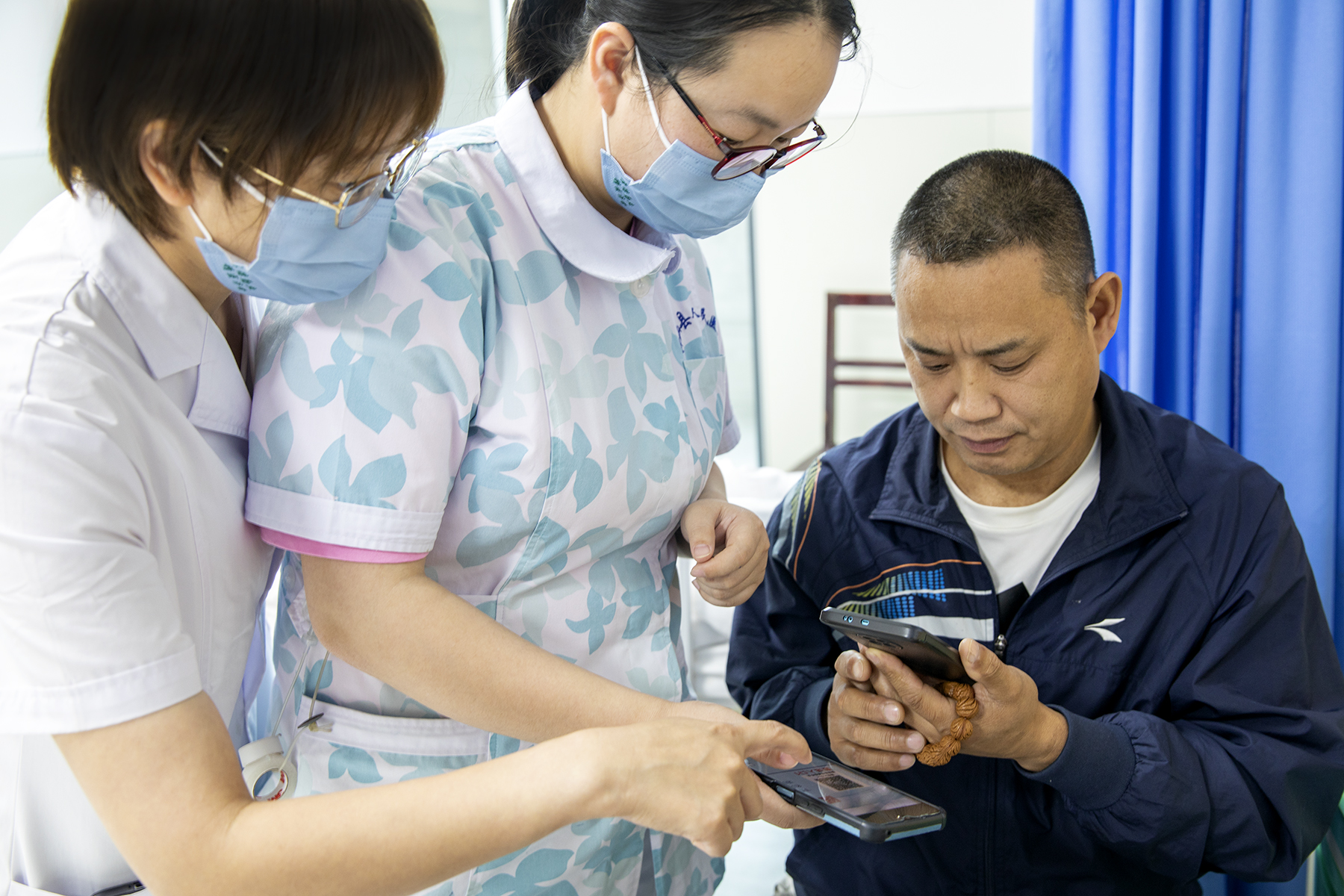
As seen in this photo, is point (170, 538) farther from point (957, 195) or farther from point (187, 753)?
point (957, 195)

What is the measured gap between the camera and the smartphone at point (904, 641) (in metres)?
1.04

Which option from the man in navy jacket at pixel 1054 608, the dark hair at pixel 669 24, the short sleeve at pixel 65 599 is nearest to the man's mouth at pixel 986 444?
the man in navy jacket at pixel 1054 608

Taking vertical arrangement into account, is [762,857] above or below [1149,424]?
below

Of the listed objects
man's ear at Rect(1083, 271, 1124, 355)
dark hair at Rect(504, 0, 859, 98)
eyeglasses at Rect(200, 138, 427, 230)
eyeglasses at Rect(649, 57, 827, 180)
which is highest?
dark hair at Rect(504, 0, 859, 98)

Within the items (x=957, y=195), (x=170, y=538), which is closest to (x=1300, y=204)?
A: (x=957, y=195)

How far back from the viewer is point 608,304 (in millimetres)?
1075

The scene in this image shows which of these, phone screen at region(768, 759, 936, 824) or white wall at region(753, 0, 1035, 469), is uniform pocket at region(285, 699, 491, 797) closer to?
phone screen at region(768, 759, 936, 824)

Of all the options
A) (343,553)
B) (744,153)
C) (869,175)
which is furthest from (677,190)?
(869,175)

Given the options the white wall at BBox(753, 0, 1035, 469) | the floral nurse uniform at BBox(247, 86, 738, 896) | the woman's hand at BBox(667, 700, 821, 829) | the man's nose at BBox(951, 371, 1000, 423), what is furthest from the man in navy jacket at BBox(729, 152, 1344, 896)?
the white wall at BBox(753, 0, 1035, 469)

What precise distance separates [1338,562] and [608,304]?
1.60 meters

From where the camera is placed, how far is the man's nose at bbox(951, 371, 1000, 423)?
4.39 ft

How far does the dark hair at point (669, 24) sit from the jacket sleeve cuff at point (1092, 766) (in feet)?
2.81

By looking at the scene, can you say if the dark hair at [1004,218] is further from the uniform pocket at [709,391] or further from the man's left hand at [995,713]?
the man's left hand at [995,713]

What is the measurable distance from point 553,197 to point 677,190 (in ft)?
0.43
